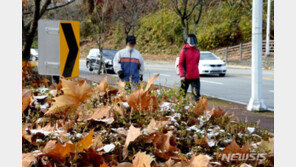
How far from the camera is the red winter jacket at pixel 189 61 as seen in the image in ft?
28.2

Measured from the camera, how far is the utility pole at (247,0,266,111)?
9.03 meters

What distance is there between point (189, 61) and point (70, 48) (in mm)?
5025

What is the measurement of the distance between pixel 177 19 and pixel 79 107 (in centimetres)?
4268

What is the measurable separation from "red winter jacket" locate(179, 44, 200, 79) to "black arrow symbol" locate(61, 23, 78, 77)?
482 centimetres

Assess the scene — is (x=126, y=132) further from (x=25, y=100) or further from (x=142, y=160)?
(x=25, y=100)

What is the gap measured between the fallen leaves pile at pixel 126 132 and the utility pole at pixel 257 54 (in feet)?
19.4

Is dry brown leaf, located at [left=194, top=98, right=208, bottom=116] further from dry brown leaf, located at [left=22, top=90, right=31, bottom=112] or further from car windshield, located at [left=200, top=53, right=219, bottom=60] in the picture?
car windshield, located at [left=200, top=53, right=219, bottom=60]

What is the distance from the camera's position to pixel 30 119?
3.06 metres

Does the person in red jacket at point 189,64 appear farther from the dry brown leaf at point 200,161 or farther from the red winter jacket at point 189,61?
the dry brown leaf at point 200,161

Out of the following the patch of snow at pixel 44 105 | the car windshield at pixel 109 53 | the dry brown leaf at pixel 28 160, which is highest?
the car windshield at pixel 109 53

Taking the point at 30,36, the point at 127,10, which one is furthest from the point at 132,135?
the point at 127,10

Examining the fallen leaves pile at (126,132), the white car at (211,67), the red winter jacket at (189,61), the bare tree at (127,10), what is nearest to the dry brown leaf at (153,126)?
the fallen leaves pile at (126,132)

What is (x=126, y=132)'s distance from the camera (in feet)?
9.00

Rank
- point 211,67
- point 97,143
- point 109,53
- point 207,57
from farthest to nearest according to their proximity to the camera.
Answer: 1. point 109,53
2. point 207,57
3. point 211,67
4. point 97,143
